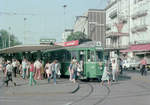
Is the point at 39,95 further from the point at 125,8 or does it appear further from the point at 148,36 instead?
the point at 125,8

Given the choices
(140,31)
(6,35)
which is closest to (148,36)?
(140,31)

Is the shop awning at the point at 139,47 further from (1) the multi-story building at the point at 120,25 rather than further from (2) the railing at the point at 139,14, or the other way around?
(2) the railing at the point at 139,14

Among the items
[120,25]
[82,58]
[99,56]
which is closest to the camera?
[99,56]

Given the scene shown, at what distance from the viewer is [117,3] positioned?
70.2 m

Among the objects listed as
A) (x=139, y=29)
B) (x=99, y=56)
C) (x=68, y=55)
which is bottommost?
(x=99, y=56)

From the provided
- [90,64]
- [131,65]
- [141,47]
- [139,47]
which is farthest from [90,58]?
[139,47]

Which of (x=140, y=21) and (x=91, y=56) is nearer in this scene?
(x=91, y=56)

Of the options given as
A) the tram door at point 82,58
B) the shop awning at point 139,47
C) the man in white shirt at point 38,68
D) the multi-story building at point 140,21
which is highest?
the multi-story building at point 140,21

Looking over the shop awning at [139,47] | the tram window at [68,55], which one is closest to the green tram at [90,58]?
the tram window at [68,55]

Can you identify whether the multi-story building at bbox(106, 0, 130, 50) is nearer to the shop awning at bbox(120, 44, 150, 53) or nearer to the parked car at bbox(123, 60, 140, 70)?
the shop awning at bbox(120, 44, 150, 53)

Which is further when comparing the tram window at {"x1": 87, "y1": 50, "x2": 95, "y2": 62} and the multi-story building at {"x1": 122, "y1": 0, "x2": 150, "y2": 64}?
the multi-story building at {"x1": 122, "y1": 0, "x2": 150, "y2": 64}

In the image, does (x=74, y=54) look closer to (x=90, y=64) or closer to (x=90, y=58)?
(x=90, y=58)

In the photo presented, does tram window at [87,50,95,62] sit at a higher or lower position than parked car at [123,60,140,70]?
higher

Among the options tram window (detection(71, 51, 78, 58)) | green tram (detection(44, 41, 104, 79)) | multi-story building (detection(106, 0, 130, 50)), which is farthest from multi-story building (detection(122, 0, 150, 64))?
green tram (detection(44, 41, 104, 79))
